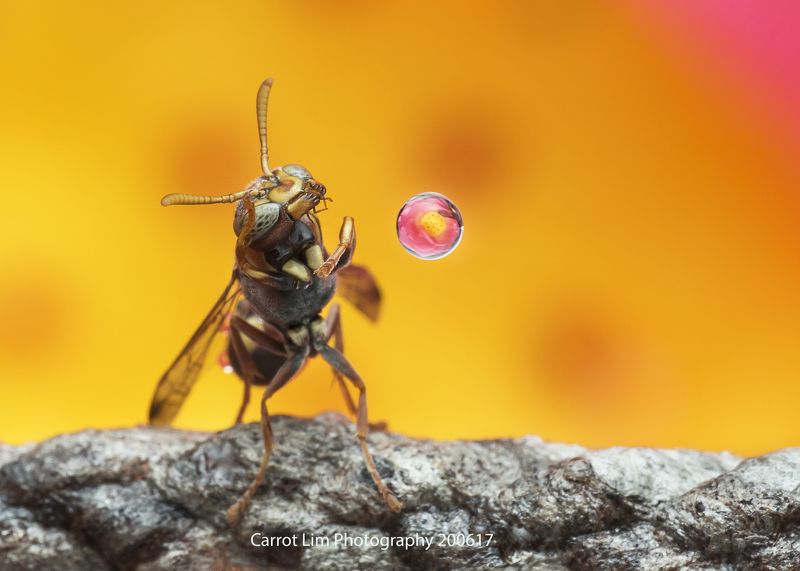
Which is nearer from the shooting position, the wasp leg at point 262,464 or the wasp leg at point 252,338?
the wasp leg at point 262,464

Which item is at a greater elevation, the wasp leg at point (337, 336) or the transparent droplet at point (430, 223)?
the transparent droplet at point (430, 223)

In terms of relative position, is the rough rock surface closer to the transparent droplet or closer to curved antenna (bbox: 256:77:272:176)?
the transparent droplet

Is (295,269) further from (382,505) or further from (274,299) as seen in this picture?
(382,505)

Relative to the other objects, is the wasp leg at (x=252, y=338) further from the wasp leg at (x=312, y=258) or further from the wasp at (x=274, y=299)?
the wasp leg at (x=312, y=258)

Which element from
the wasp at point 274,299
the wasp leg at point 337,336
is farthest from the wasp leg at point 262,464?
the wasp leg at point 337,336

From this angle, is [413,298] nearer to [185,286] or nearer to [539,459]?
[185,286]

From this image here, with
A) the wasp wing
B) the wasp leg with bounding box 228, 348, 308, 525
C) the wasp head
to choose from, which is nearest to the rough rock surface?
the wasp leg with bounding box 228, 348, 308, 525

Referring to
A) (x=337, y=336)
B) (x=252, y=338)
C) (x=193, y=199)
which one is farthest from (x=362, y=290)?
(x=193, y=199)
